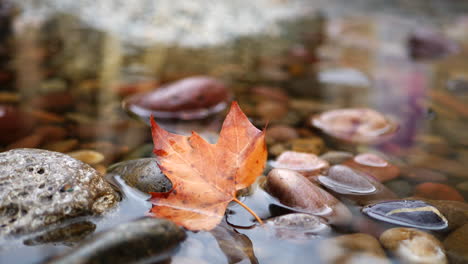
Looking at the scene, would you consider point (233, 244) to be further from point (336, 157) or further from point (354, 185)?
point (336, 157)

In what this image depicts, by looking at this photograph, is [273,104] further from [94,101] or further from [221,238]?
[221,238]

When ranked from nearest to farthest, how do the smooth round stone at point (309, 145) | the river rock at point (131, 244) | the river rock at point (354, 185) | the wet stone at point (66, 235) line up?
the river rock at point (131, 244) → the wet stone at point (66, 235) → the river rock at point (354, 185) → the smooth round stone at point (309, 145)

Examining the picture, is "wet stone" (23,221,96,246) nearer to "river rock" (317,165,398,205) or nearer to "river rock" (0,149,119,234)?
"river rock" (0,149,119,234)

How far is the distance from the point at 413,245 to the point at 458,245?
17 centimetres

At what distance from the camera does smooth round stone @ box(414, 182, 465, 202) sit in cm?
155

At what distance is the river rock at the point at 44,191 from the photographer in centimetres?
115

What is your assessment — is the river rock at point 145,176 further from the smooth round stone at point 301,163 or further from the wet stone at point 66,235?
the smooth round stone at point 301,163

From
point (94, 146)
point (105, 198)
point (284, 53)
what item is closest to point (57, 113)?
point (94, 146)

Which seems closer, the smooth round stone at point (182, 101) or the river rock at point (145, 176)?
the river rock at point (145, 176)

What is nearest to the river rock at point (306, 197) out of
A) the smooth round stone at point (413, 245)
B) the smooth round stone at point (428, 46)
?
the smooth round stone at point (413, 245)

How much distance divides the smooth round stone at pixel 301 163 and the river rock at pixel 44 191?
79 centimetres

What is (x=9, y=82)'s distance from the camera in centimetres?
264

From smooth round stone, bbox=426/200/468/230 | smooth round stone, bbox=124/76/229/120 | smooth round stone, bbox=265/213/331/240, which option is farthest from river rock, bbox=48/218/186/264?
smooth round stone, bbox=124/76/229/120

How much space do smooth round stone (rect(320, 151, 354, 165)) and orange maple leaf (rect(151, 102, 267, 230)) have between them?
2.06 feet
